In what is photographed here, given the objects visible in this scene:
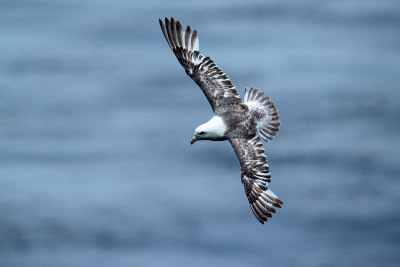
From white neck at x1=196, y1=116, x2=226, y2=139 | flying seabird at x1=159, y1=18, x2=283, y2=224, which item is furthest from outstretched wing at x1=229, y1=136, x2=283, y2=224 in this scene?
white neck at x1=196, y1=116, x2=226, y2=139

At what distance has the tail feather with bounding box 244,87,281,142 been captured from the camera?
17905 millimetres

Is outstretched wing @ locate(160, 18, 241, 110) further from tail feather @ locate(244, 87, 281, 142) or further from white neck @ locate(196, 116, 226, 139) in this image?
white neck @ locate(196, 116, 226, 139)

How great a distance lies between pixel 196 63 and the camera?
18.8 m

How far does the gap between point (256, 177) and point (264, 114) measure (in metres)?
1.93

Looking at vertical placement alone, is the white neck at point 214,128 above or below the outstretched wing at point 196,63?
below

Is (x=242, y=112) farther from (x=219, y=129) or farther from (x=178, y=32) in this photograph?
(x=178, y=32)

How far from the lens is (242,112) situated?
17547 mm

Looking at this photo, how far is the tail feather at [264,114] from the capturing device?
17905mm

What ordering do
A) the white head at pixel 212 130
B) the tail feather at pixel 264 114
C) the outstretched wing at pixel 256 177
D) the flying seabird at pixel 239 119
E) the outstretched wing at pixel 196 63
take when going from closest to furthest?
the outstretched wing at pixel 256 177, the flying seabird at pixel 239 119, the white head at pixel 212 130, the tail feather at pixel 264 114, the outstretched wing at pixel 196 63

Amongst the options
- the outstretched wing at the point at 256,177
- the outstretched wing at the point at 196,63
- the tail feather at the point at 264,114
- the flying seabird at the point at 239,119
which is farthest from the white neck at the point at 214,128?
the tail feather at the point at 264,114

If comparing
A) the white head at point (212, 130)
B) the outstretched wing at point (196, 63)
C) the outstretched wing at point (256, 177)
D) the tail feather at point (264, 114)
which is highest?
the outstretched wing at point (196, 63)

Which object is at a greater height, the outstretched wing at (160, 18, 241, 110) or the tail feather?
the outstretched wing at (160, 18, 241, 110)

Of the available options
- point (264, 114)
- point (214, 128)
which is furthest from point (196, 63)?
point (214, 128)

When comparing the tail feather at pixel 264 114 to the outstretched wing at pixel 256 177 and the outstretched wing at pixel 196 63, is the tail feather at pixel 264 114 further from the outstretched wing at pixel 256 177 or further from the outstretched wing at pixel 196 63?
the outstretched wing at pixel 256 177
